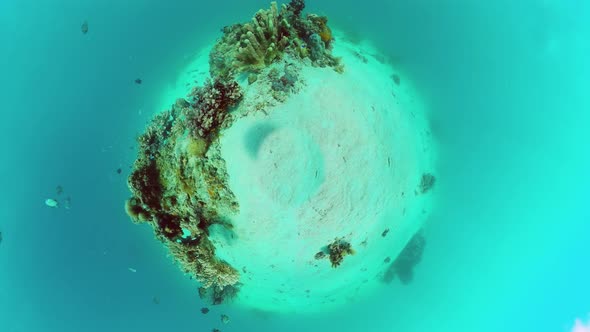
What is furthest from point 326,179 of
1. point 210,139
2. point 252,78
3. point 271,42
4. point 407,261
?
point 407,261

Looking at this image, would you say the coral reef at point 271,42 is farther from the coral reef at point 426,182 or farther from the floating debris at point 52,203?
the floating debris at point 52,203

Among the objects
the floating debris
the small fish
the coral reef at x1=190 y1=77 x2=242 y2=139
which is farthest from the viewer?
the floating debris

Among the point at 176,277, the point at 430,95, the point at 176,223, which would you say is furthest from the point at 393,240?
the point at 176,277

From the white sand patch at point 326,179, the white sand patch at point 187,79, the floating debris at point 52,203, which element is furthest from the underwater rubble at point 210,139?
the floating debris at point 52,203

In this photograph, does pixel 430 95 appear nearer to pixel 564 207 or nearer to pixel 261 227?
pixel 564 207

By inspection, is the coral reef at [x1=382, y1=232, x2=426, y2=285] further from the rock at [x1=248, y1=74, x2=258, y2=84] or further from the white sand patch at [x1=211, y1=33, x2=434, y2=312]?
the rock at [x1=248, y1=74, x2=258, y2=84]

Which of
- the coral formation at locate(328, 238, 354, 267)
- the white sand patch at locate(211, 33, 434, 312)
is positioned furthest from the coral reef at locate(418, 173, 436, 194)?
the coral formation at locate(328, 238, 354, 267)
